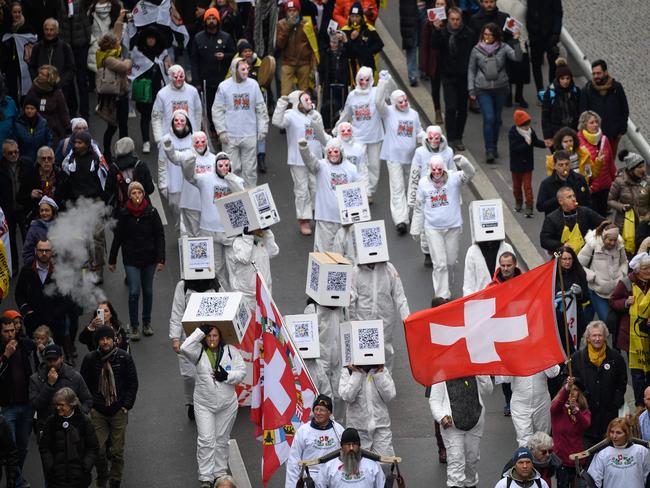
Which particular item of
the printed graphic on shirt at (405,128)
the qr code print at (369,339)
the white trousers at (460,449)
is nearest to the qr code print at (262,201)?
the qr code print at (369,339)

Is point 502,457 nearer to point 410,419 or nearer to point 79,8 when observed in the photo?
point 410,419

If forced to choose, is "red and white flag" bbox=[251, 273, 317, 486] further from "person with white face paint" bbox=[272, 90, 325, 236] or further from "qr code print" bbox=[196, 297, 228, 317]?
"person with white face paint" bbox=[272, 90, 325, 236]

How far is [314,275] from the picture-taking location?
64.3ft

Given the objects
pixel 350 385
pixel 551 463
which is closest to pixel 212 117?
pixel 350 385

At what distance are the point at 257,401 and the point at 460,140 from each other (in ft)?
29.2

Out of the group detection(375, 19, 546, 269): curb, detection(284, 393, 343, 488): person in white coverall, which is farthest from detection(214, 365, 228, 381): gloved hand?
detection(375, 19, 546, 269): curb

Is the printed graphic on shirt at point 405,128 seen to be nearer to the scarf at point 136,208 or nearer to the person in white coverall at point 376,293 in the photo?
the person in white coverall at point 376,293

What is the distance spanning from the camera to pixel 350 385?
60.2 feet

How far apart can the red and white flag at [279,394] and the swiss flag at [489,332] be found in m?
1.11

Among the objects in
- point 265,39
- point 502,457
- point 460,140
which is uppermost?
point 265,39

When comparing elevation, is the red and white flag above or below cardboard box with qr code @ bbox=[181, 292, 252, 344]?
below

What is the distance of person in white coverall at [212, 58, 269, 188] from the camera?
24.5m

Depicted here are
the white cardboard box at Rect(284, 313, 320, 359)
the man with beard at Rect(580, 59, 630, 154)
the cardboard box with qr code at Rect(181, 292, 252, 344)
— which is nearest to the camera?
the cardboard box with qr code at Rect(181, 292, 252, 344)

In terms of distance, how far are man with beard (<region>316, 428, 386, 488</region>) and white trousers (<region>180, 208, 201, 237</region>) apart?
6528 millimetres
